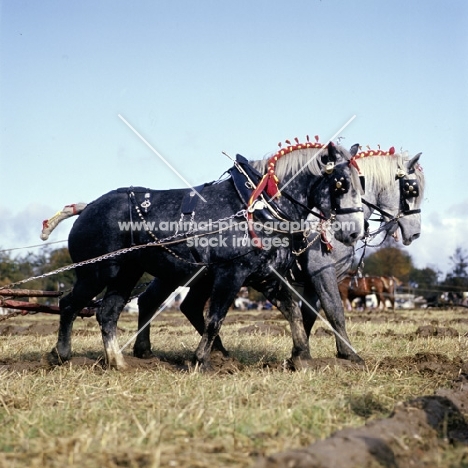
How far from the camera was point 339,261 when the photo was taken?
883cm

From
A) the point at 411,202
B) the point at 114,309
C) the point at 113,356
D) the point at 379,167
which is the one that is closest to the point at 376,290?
the point at 411,202

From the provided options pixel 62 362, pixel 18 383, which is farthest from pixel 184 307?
pixel 18 383

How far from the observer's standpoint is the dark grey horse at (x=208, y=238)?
287 inches

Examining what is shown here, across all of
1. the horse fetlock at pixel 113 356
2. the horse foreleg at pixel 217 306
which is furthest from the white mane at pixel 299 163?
the horse fetlock at pixel 113 356

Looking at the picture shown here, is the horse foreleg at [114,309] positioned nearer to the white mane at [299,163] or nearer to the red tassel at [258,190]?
the red tassel at [258,190]

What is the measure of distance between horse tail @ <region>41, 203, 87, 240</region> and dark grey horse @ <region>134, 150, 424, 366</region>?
1.27m

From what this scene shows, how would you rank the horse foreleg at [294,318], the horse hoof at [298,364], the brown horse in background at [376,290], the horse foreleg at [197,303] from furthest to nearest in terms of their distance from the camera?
the brown horse in background at [376,290]
the horse foreleg at [197,303]
the horse foreleg at [294,318]
the horse hoof at [298,364]

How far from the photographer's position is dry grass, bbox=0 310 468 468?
3824 mm

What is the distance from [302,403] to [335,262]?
377cm

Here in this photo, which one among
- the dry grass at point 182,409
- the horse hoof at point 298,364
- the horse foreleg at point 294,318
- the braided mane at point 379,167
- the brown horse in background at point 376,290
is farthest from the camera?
the brown horse in background at point 376,290

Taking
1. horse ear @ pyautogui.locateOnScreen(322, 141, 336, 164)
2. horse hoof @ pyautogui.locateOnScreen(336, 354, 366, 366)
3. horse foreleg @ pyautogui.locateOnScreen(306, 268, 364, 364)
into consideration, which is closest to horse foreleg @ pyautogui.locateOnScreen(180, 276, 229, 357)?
horse foreleg @ pyautogui.locateOnScreen(306, 268, 364, 364)

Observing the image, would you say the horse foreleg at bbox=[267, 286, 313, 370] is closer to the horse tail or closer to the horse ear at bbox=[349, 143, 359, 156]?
the horse ear at bbox=[349, 143, 359, 156]

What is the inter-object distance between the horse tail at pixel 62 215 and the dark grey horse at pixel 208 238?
0.29m

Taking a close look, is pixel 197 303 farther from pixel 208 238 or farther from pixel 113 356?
pixel 208 238
